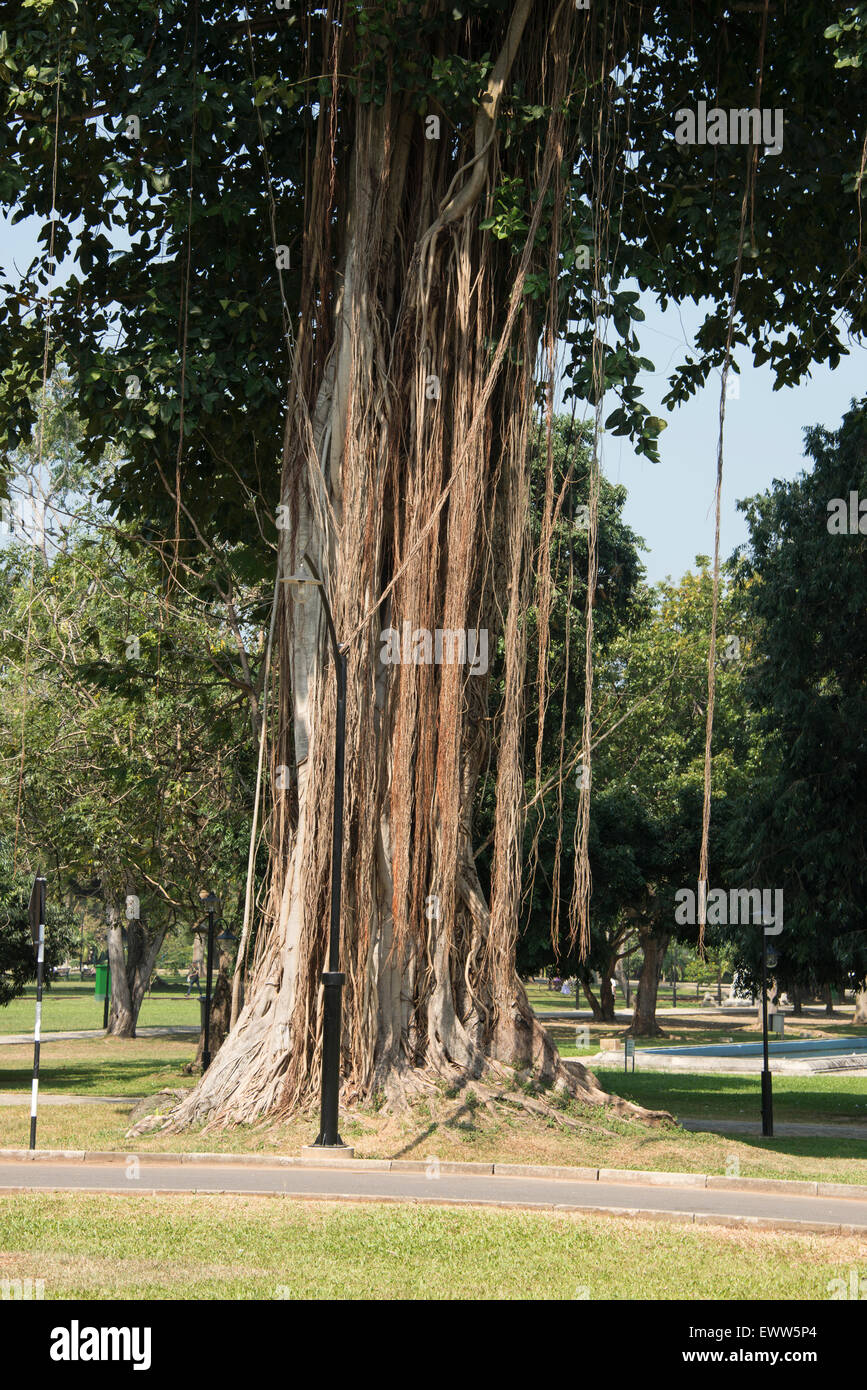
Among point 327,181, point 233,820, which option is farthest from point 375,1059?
point 233,820

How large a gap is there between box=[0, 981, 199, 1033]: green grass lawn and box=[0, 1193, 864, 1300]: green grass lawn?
32060 millimetres

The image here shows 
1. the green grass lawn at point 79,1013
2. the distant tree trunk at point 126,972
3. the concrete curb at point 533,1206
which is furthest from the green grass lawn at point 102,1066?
the concrete curb at point 533,1206

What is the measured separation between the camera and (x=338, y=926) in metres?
12.4

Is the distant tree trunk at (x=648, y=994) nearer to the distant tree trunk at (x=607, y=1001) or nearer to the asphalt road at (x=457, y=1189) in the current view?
the distant tree trunk at (x=607, y=1001)

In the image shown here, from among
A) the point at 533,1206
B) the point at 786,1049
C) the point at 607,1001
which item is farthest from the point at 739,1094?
the point at 607,1001

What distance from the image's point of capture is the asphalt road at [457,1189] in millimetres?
9680

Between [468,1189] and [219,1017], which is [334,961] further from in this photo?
[219,1017]

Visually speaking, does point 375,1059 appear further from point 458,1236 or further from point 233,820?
point 233,820

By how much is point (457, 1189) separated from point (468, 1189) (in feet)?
0.26

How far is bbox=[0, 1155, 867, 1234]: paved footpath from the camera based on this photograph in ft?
31.3

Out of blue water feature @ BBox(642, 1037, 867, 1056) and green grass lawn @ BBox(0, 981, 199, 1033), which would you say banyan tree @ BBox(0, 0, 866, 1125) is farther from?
green grass lawn @ BBox(0, 981, 199, 1033)

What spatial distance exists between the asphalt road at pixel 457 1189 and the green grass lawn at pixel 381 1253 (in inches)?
17.3

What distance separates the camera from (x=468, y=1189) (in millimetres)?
10477

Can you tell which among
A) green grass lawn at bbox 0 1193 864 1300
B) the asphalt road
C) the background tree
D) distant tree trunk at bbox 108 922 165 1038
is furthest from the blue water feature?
green grass lawn at bbox 0 1193 864 1300
